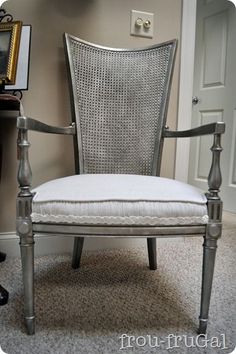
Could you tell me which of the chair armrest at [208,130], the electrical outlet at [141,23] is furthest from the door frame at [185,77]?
the chair armrest at [208,130]

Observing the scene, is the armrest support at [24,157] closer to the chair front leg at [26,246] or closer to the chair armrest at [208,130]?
the chair front leg at [26,246]

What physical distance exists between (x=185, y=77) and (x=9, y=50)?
794 mm

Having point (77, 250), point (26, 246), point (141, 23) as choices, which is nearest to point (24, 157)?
point (26, 246)

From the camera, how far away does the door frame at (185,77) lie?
141 centimetres

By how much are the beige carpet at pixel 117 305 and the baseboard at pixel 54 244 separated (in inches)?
1.7

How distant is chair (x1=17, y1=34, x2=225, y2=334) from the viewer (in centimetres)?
73

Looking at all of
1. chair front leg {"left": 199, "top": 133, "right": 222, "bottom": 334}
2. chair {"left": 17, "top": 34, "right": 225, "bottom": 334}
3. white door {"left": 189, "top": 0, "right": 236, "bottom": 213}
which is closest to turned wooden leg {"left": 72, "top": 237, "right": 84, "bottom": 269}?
chair {"left": 17, "top": 34, "right": 225, "bottom": 334}

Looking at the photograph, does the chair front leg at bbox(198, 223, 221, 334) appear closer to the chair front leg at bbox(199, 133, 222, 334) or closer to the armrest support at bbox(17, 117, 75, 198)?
the chair front leg at bbox(199, 133, 222, 334)

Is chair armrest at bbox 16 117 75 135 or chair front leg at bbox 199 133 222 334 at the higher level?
chair armrest at bbox 16 117 75 135

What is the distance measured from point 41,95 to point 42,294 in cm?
78

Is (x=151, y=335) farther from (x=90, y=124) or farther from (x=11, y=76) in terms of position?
(x=11, y=76)

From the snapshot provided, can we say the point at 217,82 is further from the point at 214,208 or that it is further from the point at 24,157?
the point at 24,157

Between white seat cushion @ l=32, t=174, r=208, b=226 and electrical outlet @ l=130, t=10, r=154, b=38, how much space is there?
0.90 m

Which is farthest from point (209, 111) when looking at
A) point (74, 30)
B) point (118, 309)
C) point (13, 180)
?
point (118, 309)
